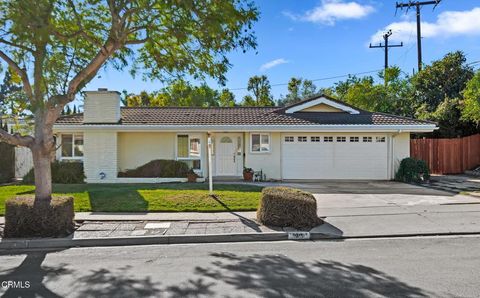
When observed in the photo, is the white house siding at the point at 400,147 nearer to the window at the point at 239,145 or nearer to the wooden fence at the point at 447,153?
the wooden fence at the point at 447,153

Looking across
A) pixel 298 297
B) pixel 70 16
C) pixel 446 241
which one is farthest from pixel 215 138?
pixel 298 297

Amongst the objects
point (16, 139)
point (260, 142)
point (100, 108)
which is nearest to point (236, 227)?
point (16, 139)

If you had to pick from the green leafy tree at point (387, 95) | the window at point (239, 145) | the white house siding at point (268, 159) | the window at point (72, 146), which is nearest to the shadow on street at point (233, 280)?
the white house siding at point (268, 159)

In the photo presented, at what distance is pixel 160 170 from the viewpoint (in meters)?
17.1

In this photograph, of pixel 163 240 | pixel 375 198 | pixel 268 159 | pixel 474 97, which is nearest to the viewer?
pixel 163 240

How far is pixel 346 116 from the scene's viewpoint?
19.1 metres

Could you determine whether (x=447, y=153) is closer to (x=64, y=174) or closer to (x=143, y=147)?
(x=143, y=147)

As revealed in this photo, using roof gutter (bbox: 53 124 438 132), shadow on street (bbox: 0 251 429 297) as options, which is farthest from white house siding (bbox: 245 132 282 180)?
Answer: shadow on street (bbox: 0 251 429 297)

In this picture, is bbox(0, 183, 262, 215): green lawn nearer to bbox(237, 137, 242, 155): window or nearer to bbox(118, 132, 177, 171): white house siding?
bbox(118, 132, 177, 171): white house siding

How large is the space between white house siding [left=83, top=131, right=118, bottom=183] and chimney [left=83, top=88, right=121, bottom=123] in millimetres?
767

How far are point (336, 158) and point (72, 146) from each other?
12.8m

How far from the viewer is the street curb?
7.32 m

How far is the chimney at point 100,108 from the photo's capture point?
17656 millimetres

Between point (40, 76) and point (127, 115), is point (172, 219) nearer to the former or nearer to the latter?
point (40, 76)
